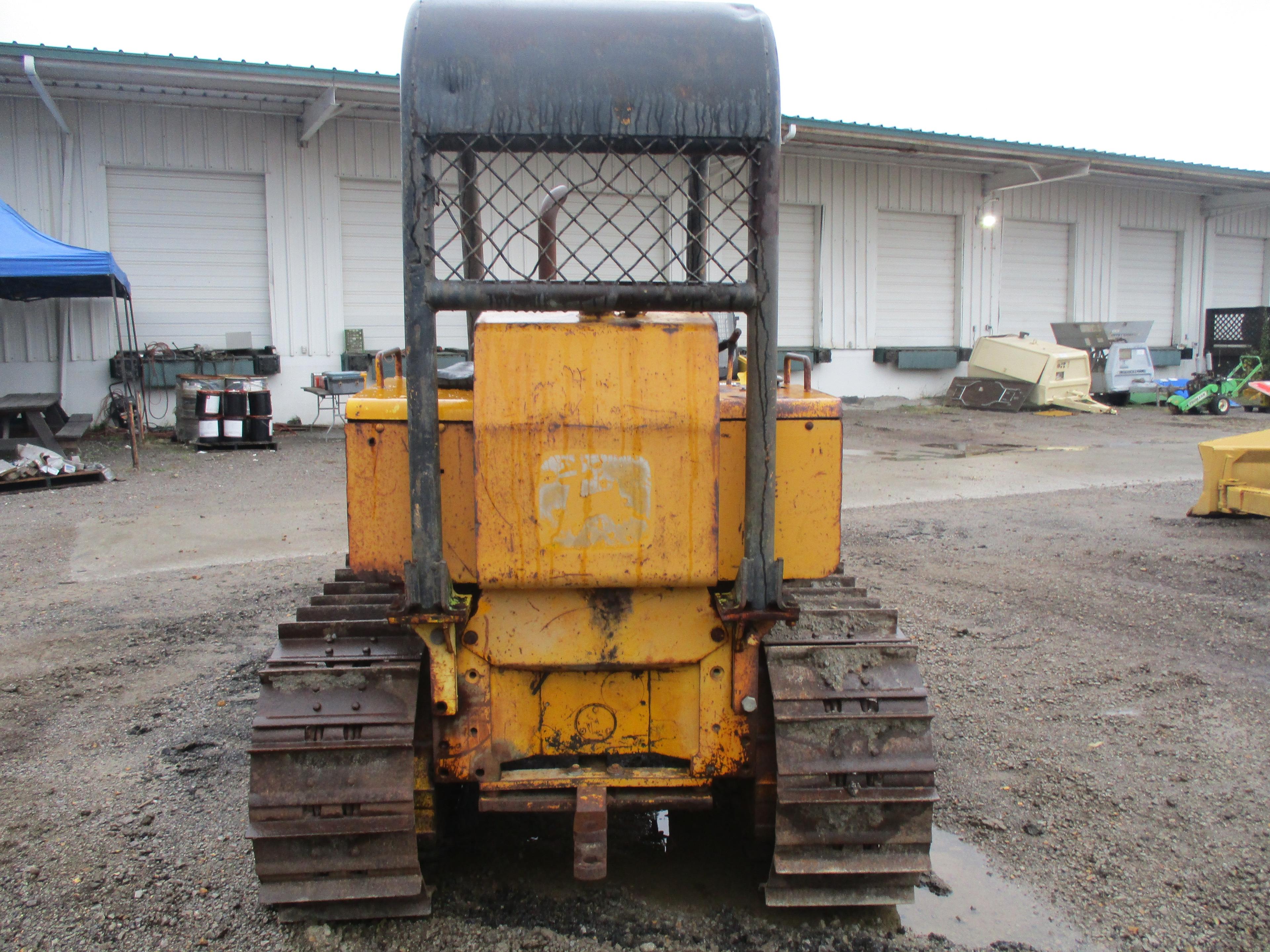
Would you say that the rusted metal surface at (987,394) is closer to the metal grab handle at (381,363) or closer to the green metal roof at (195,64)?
the green metal roof at (195,64)

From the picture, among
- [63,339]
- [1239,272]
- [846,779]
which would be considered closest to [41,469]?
[63,339]

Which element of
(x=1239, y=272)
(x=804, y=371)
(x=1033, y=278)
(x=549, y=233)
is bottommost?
(x=804, y=371)

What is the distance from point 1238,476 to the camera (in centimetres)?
732

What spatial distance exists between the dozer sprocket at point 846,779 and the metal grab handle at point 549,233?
118 cm

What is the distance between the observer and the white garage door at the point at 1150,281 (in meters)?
22.2

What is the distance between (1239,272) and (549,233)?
86.8 ft

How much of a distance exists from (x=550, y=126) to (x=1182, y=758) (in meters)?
3.14

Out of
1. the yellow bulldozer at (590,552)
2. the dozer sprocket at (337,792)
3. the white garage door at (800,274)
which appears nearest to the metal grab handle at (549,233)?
the yellow bulldozer at (590,552)

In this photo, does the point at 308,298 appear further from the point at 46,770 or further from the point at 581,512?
the point at 581,512

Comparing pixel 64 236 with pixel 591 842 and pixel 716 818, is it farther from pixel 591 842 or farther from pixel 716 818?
pixel 591 842

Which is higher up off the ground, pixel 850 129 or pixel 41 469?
pixel 850 129

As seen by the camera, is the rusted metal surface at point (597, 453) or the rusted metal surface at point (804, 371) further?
the rusted metal surface at point (804, 371)

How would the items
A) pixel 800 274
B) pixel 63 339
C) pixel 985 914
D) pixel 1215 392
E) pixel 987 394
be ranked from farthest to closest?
pixel 800 274, pixel 987 394, pixel 1215 392, pixel 63 339, pixel 985 914

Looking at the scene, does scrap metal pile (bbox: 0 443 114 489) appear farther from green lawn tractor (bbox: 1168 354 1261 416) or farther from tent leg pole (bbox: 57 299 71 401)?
green lawn tractor (bbox: 1168 354 1261 416)
